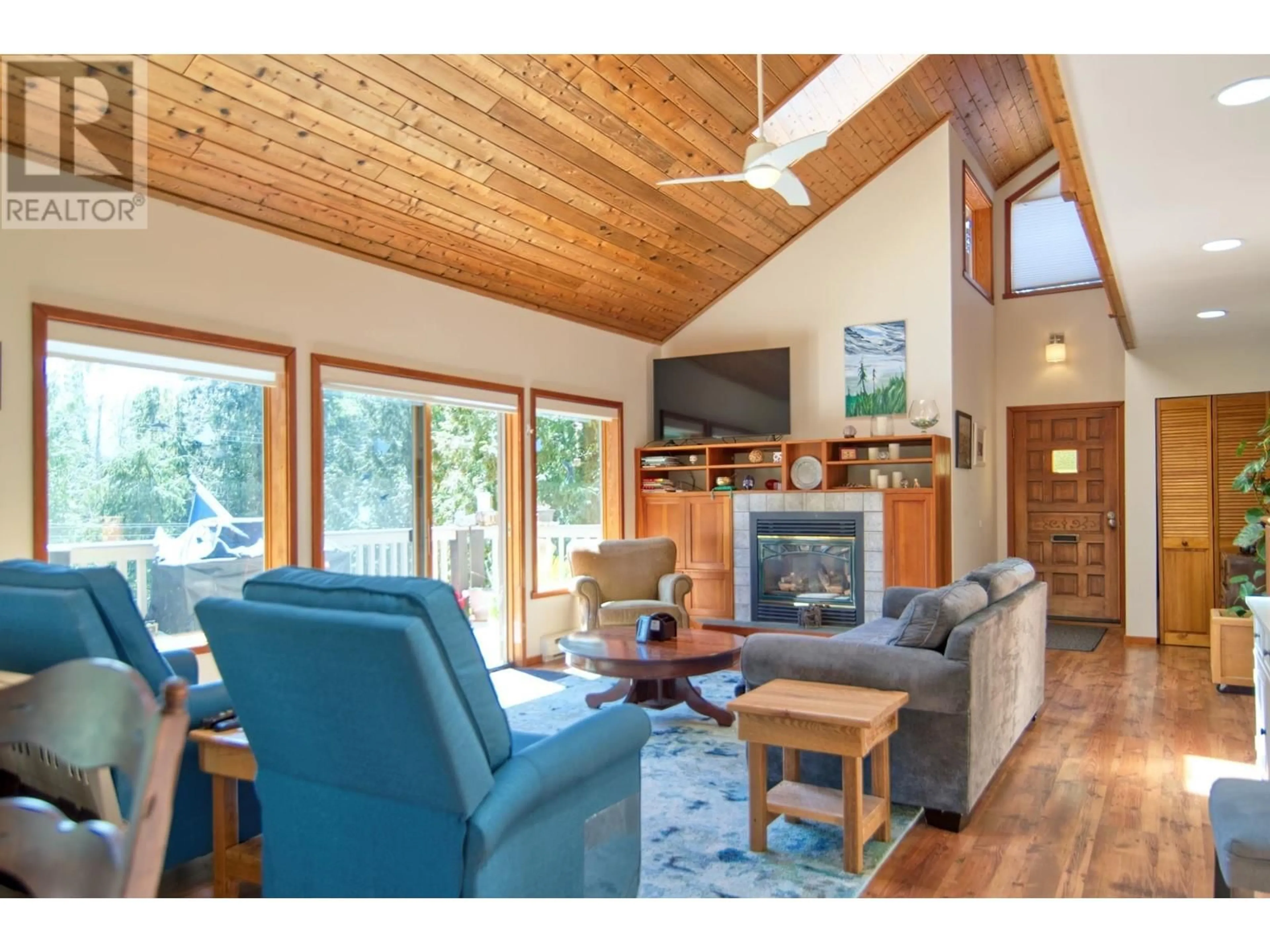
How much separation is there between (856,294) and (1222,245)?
3367 millimetres

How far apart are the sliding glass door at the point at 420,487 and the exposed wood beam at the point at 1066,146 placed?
3512 mm

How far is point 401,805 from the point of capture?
193 centimetres

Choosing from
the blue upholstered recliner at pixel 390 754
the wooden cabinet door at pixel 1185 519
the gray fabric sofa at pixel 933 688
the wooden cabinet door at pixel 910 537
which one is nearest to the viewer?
the blue upholstered recliner at pixel 390 754

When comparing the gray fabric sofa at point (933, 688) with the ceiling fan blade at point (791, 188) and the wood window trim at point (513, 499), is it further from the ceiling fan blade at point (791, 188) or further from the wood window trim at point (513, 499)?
the wood window trim at point (513, 499)

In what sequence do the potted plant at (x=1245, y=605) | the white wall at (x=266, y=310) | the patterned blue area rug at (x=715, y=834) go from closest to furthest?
the patterned blue area rug at (x=715, y=834) < the white wall at (x=266, y=310) < the potted plant at (x=1245, y=605)

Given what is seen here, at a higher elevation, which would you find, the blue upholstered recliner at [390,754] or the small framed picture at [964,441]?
the small framed picture at [964,441]

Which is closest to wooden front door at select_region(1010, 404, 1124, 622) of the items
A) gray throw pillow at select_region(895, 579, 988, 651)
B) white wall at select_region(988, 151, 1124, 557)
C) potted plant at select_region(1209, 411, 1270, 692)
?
white wall at select_region(988, 151, 1124, 557)

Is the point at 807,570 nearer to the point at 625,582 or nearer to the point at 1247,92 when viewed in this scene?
the point at 625,582

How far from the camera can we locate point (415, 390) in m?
5.34

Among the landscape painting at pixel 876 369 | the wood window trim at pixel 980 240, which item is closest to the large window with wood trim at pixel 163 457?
the landscape painting at pixel 876 369

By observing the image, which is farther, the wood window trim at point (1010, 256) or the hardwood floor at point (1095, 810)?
the wood window trim at point (1010, 256)

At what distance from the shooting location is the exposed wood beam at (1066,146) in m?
2.31
